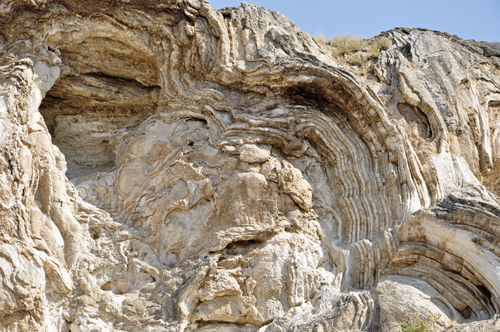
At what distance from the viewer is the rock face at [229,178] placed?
19.5 feet

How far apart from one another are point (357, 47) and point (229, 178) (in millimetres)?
4214

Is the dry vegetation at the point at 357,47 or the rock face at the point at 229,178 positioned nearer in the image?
the rock face at the point at 229,178

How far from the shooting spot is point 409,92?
26.2 ft

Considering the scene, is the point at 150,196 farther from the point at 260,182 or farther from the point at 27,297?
the point at 27,297

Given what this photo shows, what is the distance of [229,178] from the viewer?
22.6ft

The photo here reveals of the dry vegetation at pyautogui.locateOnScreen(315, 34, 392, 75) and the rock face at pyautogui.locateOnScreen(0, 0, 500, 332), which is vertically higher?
the dry vegetation at pyautogui.locateOnScreen(315, 34, 392, 75)

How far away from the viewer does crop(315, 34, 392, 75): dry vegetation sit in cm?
895

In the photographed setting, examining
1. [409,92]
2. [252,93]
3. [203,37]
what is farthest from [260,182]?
[409,92]

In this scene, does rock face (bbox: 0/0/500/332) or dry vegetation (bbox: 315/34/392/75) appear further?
dry vegetation (bbox: 315/34/392/75)

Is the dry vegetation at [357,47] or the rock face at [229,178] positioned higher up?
the dry vegetation at [357,47]

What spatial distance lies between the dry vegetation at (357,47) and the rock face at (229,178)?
1.87 feet

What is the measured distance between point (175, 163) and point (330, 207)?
2.38 meters

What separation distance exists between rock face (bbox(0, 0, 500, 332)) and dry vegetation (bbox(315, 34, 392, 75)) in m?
0.57

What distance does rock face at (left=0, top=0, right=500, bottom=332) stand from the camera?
593 cm
